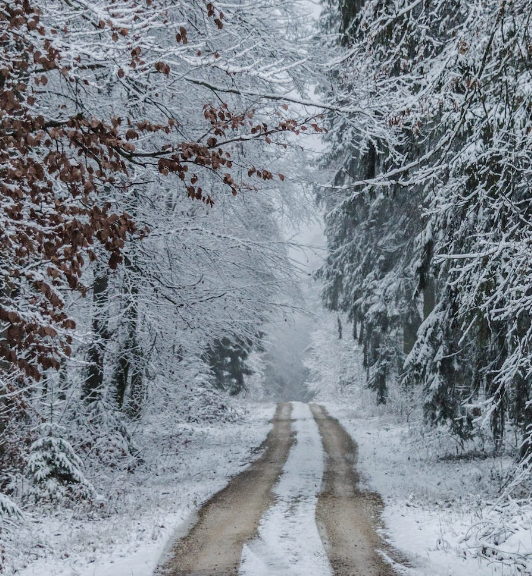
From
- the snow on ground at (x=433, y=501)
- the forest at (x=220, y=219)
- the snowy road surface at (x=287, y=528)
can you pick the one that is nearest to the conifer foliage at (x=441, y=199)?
the forest at (x=220, y=219)

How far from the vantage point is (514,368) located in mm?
5773

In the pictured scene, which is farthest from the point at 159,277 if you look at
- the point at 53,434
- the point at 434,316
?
the point at 434,316

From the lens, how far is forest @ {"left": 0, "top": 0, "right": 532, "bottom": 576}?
4961mm

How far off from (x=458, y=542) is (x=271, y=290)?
6.07m

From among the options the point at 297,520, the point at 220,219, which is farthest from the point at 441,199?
the point at 220,219

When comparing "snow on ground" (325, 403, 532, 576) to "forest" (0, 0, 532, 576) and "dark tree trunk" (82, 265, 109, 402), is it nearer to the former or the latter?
"forest" (0, 0, 532, 576)

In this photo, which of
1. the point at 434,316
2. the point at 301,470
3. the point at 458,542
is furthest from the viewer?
the point at 301,470

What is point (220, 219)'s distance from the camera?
12.2m

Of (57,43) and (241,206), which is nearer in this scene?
(57,43)

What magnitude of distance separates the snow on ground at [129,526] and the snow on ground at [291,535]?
131cm

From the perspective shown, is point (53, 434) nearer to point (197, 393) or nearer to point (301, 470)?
point (301, 470)

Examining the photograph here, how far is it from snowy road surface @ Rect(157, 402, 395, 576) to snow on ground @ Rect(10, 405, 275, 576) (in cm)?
35

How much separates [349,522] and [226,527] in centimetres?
201

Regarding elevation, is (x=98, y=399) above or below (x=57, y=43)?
below
